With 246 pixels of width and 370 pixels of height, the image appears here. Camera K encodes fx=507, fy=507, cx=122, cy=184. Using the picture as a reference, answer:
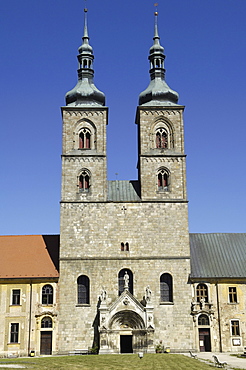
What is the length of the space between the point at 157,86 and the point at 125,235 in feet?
47.4

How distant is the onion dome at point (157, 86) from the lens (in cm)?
4672

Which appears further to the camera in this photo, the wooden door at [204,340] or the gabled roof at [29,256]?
the gabled roof at [29,256]

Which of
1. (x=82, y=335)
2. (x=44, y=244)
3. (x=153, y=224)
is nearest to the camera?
(x=82, y=335)

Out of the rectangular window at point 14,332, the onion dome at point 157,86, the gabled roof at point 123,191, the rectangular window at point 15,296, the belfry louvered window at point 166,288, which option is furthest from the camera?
the onion dome at point 157,86

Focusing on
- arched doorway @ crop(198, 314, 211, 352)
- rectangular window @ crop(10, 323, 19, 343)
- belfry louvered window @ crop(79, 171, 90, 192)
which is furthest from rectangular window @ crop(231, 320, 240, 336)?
rectangular window @ crop(10, 323, 19, 343)

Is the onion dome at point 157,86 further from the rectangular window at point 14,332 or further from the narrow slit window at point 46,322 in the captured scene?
the rectangular window at point 14,332

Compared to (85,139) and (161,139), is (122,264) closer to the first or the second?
(85,139)

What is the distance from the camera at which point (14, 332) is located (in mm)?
41219

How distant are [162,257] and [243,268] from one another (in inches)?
294

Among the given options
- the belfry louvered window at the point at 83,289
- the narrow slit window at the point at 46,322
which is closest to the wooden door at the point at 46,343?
the narrow slit window at the point at 46,322

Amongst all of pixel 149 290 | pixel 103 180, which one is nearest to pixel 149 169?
pixel 103 180

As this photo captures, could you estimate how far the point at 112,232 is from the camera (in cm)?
4297

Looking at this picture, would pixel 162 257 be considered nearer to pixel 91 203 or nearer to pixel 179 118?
pixel 91 203

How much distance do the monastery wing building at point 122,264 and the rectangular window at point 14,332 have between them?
0.08 m
